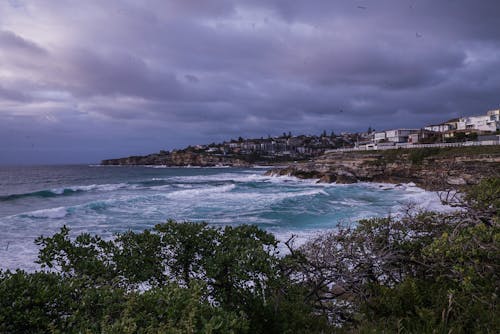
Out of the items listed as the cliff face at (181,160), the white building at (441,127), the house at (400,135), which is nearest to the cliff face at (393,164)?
the house at (400,135)

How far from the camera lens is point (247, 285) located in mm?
4625

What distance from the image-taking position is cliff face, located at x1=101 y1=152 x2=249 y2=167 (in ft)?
454

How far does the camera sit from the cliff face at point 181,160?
454ft

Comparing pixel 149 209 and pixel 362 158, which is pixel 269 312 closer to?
pixel 149 209

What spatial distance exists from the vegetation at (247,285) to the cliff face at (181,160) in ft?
422

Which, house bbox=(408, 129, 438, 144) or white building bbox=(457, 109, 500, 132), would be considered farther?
house bbox=(408, 129, 438, 144)

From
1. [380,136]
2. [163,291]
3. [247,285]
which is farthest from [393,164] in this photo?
[380,136]

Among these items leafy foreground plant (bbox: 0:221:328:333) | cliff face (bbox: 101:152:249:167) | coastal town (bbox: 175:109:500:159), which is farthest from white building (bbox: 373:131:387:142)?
leafy foreground plant (bbox: 0:221:328:333)

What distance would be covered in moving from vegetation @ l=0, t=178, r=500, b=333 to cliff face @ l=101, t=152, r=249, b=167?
12865 centimetres

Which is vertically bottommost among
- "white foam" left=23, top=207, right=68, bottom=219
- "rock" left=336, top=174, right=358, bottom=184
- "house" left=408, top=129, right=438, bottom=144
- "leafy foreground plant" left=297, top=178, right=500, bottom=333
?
"rock" left=336, top=174, right=358, bottom=184

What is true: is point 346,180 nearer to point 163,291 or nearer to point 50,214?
point 50,214

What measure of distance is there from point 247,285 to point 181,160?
478ft

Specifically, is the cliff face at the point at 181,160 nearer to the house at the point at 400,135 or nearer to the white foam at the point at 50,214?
the house at the point at 400,135

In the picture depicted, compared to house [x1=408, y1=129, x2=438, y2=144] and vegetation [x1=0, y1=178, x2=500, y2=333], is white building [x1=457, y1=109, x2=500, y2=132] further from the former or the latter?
vegetation [x1=0, y1=178, x2=500, y2=333]
